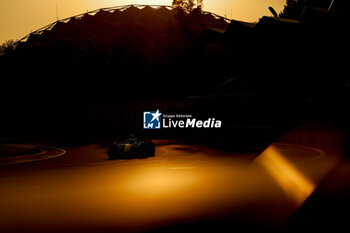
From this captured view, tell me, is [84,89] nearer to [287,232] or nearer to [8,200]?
[8,200]

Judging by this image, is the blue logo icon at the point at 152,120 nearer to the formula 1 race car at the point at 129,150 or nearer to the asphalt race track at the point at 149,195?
the formula 1 race car at the point at 129,150

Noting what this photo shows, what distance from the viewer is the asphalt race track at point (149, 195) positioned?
7.03 m

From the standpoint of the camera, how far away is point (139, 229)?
6.48m

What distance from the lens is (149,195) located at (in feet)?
31.7

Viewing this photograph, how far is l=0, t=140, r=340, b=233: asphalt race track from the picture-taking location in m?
7.03

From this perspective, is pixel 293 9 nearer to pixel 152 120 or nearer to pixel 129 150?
pixel 152 120
